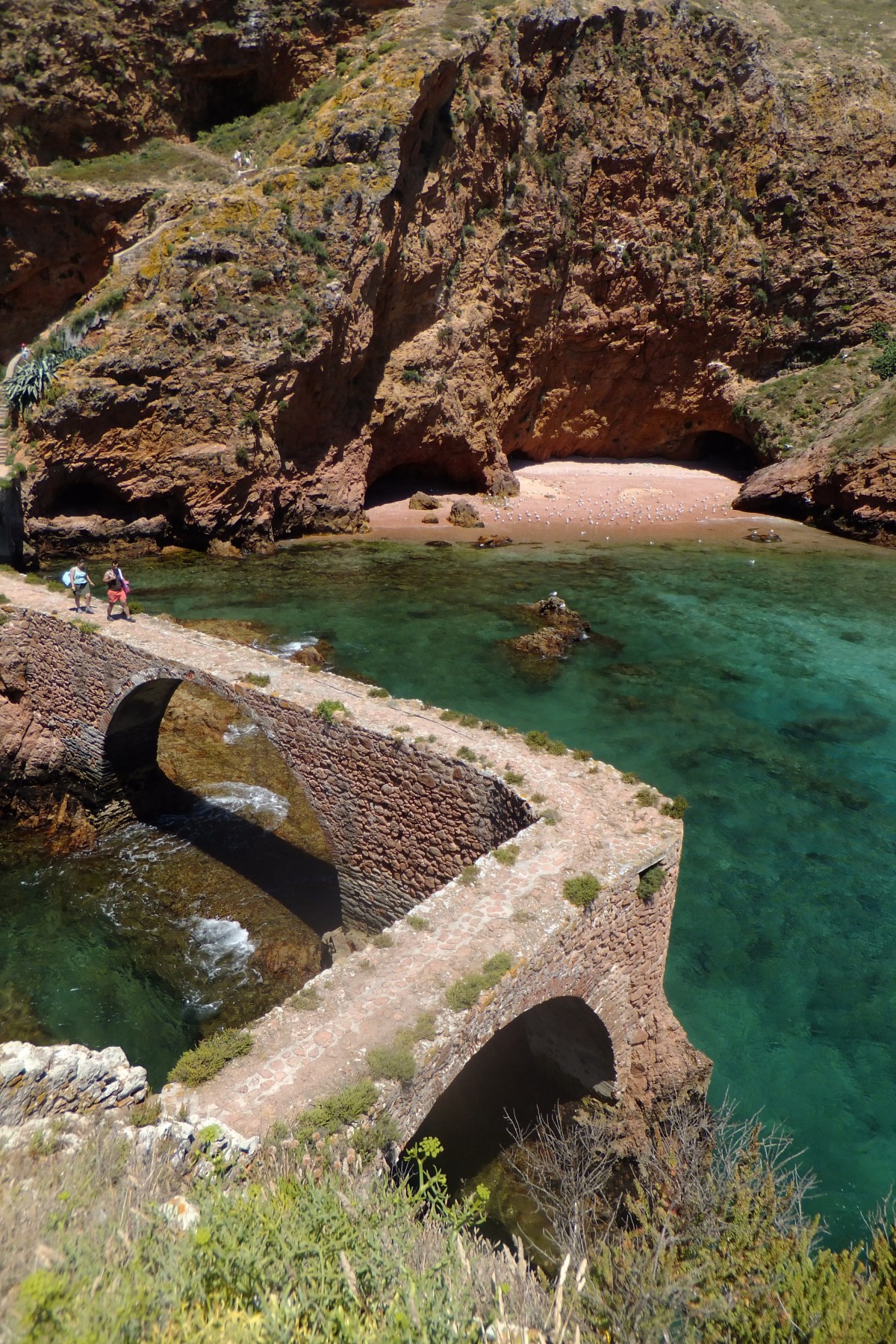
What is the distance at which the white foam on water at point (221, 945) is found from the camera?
534 inches

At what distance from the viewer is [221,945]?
553 inches

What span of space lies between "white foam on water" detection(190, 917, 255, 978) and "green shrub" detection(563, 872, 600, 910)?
6.68m

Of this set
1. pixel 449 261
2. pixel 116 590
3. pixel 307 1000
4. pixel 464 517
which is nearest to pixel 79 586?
pixel 116 590

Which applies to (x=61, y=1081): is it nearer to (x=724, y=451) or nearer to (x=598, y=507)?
(x=598, y=507)

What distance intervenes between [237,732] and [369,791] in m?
8.96

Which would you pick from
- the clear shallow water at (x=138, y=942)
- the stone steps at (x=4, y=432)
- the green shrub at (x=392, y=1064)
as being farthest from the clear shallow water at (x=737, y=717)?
the clear shallow water at (x=138, y=942)

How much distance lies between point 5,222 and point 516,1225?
1833 inches

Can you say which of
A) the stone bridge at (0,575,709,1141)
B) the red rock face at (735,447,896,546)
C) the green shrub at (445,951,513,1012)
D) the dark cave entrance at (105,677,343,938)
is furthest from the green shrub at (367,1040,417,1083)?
the red rock face at (735,447,896,546)

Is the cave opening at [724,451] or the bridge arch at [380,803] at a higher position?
the cave opening at [724,451]

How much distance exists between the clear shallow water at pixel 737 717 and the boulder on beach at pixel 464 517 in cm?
418

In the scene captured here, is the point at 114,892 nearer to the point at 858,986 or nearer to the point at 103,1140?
the point at 103,1140

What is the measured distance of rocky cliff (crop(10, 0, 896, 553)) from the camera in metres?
33.2

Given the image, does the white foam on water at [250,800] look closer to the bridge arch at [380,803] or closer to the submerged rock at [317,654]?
the submerged rock at [317,654]

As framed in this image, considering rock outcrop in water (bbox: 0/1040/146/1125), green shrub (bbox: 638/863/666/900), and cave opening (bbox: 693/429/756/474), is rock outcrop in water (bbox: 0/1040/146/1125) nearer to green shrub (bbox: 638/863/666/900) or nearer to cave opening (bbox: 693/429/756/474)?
green shrub (bbox: 638/863/666/900)
